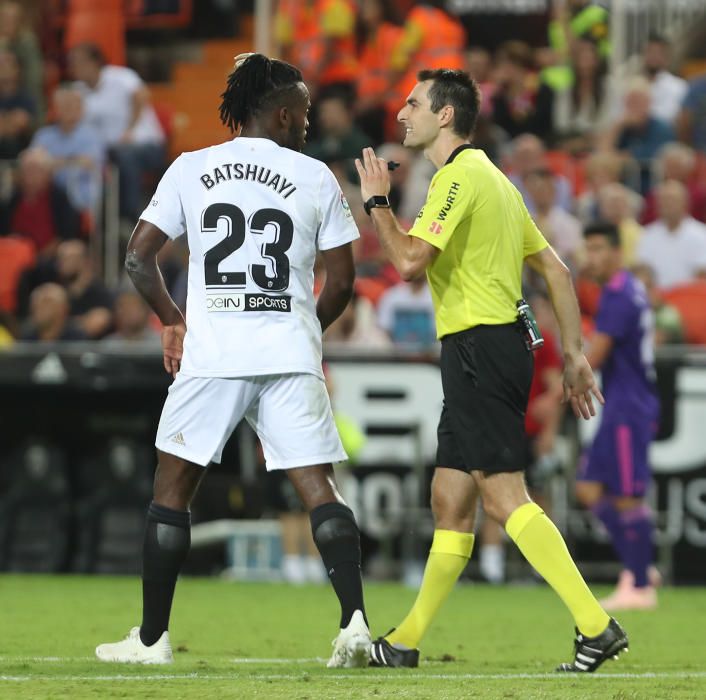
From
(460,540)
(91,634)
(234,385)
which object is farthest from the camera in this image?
(91,634)

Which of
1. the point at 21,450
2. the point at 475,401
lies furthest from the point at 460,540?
the point at 21,450

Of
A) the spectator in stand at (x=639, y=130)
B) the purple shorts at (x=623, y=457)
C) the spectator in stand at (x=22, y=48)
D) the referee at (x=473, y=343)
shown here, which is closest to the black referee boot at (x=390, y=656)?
the referee at (x=473, y=343)

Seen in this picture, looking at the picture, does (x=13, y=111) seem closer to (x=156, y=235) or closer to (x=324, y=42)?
(x=324, y=42)

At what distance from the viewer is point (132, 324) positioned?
13680 millimetres

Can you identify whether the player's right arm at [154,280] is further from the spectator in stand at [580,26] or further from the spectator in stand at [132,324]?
the spectator in stand at [580,26]

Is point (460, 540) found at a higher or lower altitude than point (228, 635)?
higher

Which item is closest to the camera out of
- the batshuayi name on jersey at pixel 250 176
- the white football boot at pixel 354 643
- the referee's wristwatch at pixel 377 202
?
the white football boot at pixel 354 643

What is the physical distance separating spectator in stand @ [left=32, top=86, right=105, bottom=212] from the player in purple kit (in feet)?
20.4

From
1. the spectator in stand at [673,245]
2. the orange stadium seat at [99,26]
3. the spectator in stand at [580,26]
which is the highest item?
the spectator in stand at [580,26]

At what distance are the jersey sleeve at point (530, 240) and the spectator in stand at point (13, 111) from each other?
34.1 feet

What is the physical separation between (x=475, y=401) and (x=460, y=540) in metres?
0.58

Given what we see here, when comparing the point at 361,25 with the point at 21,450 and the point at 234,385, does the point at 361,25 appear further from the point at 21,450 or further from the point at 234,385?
the point at 234,385

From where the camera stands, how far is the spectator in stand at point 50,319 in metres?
13.8

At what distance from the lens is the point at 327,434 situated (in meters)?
6.54
